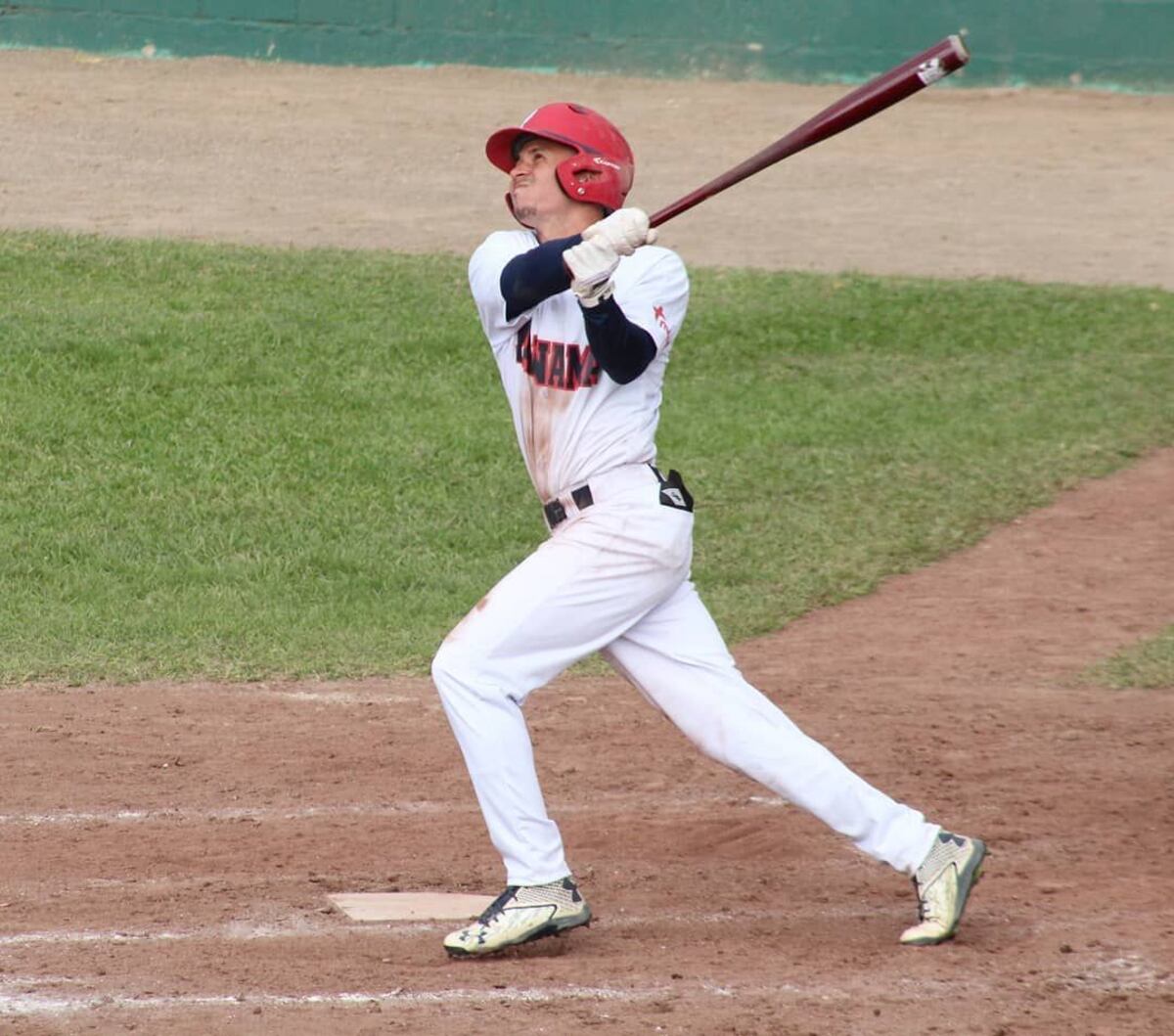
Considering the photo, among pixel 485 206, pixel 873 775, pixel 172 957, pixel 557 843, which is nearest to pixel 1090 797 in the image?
pixel 873 775

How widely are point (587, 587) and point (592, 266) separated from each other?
2.28 ft

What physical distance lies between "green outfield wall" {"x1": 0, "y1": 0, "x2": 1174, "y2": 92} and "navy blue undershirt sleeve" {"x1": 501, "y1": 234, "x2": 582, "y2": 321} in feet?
44.6

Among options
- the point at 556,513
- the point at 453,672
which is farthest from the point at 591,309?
the point at 453,672

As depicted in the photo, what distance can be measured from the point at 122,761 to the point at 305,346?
5.13 m

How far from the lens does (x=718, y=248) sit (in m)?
13.0

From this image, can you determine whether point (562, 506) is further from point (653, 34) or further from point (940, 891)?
point (653, 34)

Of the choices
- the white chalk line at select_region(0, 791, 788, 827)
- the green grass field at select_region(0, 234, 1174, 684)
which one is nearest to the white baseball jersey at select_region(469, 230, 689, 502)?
the white chalk line at select_region(0, 791, 788, 827)

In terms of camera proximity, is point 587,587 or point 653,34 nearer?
point 587,587

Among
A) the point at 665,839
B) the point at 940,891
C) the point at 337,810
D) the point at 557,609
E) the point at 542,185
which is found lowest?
the point at 337,810

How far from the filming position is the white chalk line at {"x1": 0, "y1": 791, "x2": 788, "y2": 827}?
5.25 meters

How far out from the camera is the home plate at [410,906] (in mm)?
4543

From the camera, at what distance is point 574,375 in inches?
170

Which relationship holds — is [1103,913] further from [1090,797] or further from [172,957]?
[172,957]

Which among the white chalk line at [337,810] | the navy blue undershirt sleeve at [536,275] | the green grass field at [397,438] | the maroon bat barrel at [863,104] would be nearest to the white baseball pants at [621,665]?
the navy blue undershirt sleeve at [536,275]
